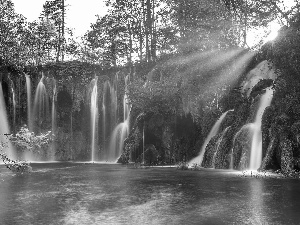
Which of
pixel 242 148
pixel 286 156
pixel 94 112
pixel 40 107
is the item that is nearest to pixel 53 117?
pixel 40 107

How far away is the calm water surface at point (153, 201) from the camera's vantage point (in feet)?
35.1

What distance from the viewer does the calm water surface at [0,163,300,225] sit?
1070 cm

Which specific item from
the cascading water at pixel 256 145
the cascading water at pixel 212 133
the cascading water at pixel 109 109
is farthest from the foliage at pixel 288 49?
the cascading water at pixel 109 109

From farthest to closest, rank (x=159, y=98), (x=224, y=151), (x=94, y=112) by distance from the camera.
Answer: (x=94, y=112) → (x=159, y=98) → (x=224, y=151)

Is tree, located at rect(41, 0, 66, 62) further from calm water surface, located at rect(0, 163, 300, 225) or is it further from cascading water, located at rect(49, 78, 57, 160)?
calm water surface, located at rect(0, 163, 300, 225)

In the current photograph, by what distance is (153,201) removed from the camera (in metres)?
13.7

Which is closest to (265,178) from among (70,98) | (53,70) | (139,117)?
(139,117)

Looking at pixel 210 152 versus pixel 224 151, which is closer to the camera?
pixel 224 151

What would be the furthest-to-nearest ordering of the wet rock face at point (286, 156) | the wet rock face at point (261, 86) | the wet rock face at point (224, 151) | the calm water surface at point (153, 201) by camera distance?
the wet rock face at point (261, 86), the wet rock face at point (224, 151), the wet rock face at point (286, 156), the calm water surface at point (153, 201)

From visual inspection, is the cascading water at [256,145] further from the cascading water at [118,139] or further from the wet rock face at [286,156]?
the cascading water at [118,139]

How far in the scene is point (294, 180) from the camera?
18766 millimetres

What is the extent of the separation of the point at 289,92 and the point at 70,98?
30478 mm

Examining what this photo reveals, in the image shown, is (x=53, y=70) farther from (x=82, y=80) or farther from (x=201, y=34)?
(x=201, y=34)

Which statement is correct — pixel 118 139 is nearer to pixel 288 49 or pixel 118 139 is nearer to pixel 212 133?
pixel 212 133
